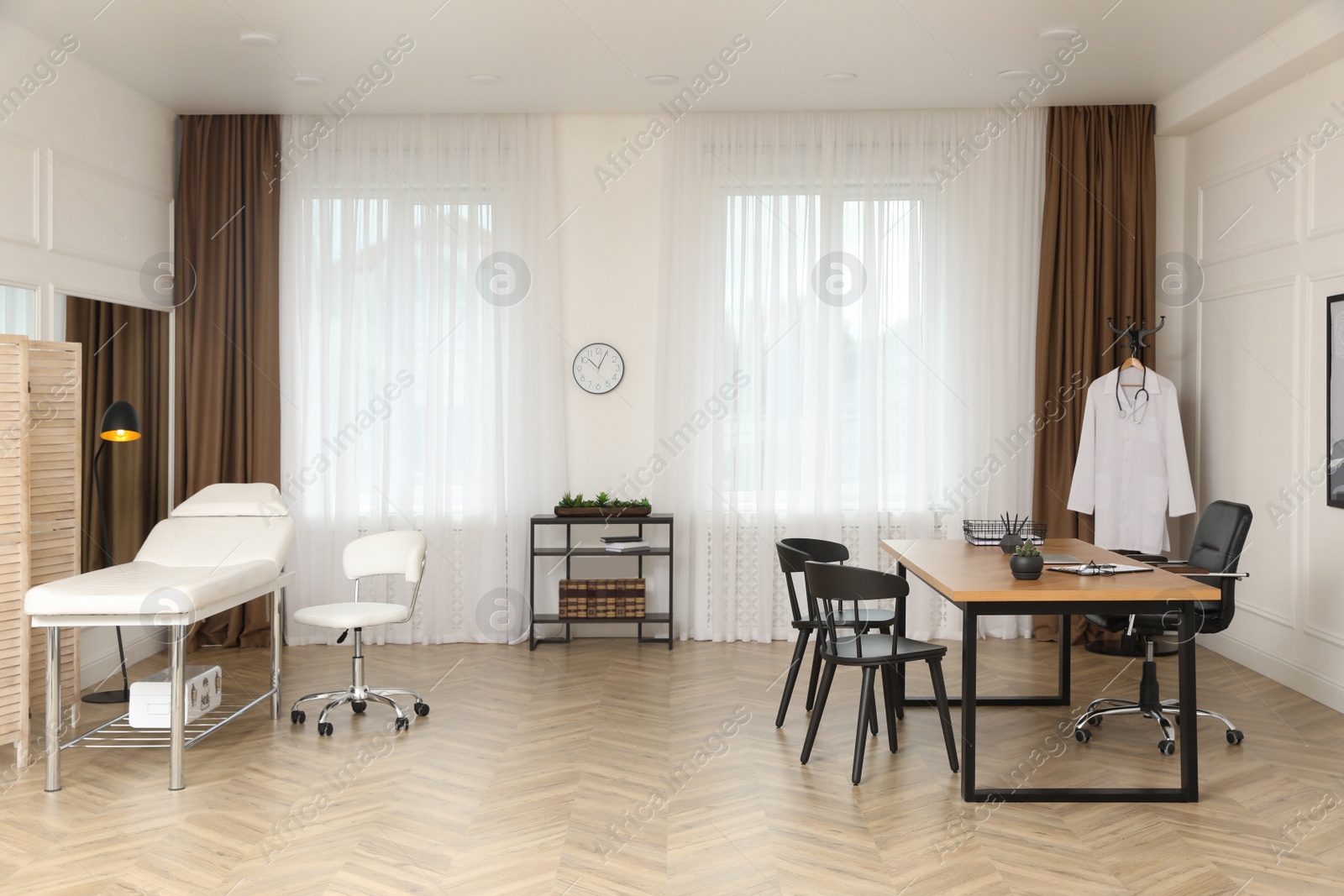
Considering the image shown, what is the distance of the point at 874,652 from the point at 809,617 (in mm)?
536

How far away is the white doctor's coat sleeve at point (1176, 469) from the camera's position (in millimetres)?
5402

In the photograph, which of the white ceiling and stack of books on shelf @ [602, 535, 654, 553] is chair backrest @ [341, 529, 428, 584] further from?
the white ceiling

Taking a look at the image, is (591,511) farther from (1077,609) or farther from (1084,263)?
(1084,263)

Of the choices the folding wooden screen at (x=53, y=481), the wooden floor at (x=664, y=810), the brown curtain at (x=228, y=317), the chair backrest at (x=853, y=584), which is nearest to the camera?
the wooden floor at (x=664, y=810)

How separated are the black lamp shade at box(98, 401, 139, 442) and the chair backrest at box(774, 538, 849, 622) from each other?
9.98 ft

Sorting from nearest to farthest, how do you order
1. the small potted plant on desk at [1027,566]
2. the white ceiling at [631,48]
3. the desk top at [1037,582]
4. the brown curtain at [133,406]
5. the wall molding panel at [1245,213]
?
1. the desk top at [1037,582]
2. the small potted plant on desk at [1027,566]
3. the white ceiling at [631,48]
4. the wall molding panel at [1245,213]
5. the brown curtain at [133,406]

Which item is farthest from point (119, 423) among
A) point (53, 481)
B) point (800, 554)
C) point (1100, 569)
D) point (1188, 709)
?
point (1188, 709)

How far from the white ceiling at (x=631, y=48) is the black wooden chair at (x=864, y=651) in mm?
2599

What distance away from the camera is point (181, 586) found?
11.8 feet

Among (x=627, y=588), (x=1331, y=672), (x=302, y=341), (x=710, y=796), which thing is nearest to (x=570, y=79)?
(x=302, y=341)

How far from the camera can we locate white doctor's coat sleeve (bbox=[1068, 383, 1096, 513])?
18.4ft

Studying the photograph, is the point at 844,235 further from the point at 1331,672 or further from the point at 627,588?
the point at 1331,672

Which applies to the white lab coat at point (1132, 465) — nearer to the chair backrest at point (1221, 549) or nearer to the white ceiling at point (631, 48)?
the chair backrest at point (1221, 549)

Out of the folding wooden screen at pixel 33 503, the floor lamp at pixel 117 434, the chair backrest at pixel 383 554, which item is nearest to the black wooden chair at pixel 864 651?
the chair backrest at pixel 383 554
